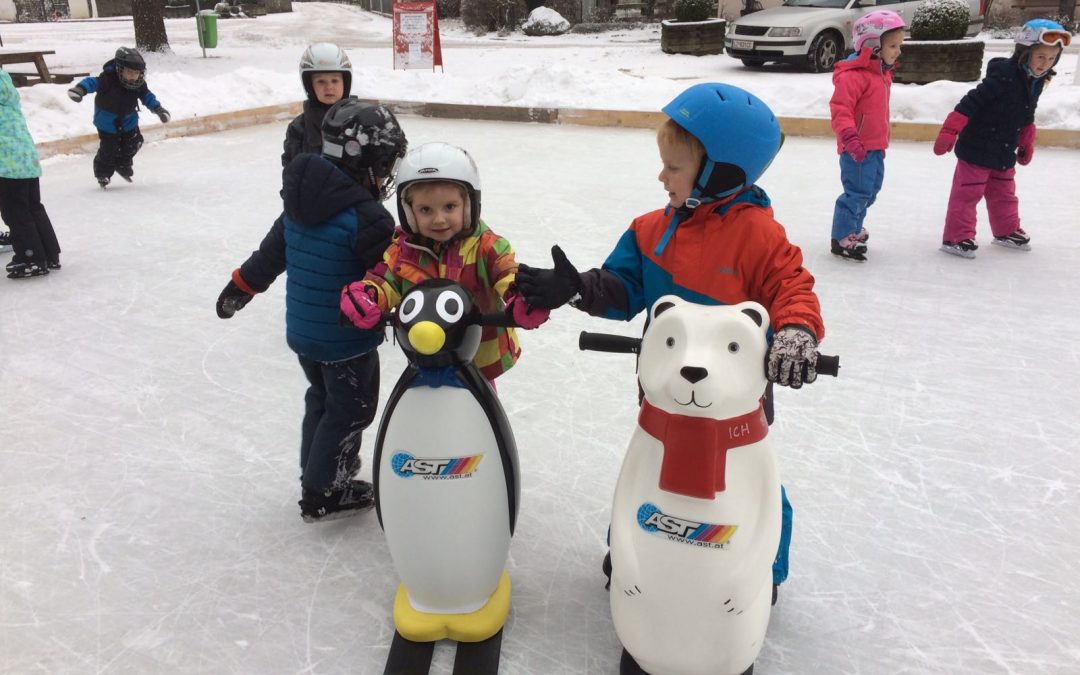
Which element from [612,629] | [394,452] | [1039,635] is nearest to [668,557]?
[612,629]

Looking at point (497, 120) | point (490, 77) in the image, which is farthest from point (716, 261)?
point (490, 77)

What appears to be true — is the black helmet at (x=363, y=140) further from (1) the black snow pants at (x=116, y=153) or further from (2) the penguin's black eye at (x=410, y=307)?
(1) the black snow pants at (x=116, y=153)

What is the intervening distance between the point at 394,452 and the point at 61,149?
7.74 meters

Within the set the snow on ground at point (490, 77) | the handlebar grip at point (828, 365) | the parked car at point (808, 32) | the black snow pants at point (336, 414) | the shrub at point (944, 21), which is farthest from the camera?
the parked car at point (808, 32)

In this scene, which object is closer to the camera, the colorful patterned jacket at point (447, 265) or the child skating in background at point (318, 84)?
the colorful patterned jacket at point (447, 265)

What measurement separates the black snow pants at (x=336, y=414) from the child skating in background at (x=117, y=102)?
4.98 metres

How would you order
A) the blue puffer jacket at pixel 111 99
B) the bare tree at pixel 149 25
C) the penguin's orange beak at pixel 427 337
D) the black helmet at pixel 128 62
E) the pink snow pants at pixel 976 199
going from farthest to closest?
1. the bare tree at pixel 149 25
2. the blue puffer jacket at pixel 111 99
3. the black helmet at pixel 128 62
4. the pink snow pants at pixel 976 199
5. the penguin's orange beak at pixel 427 337

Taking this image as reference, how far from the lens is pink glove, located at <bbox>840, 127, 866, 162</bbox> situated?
15.4 feet

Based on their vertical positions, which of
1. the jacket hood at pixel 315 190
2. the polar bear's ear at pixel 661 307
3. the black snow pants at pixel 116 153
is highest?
the jacket hood at pixel 315 190

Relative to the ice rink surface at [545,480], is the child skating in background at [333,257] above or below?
above

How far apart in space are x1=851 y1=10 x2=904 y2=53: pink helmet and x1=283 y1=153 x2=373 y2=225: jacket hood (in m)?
3.73

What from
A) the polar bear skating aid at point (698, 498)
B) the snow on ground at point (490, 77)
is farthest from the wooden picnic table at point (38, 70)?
the polar bear skating aid at point (698, 498)

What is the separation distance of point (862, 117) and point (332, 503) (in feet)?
12.9

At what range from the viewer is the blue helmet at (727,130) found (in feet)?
5.52
